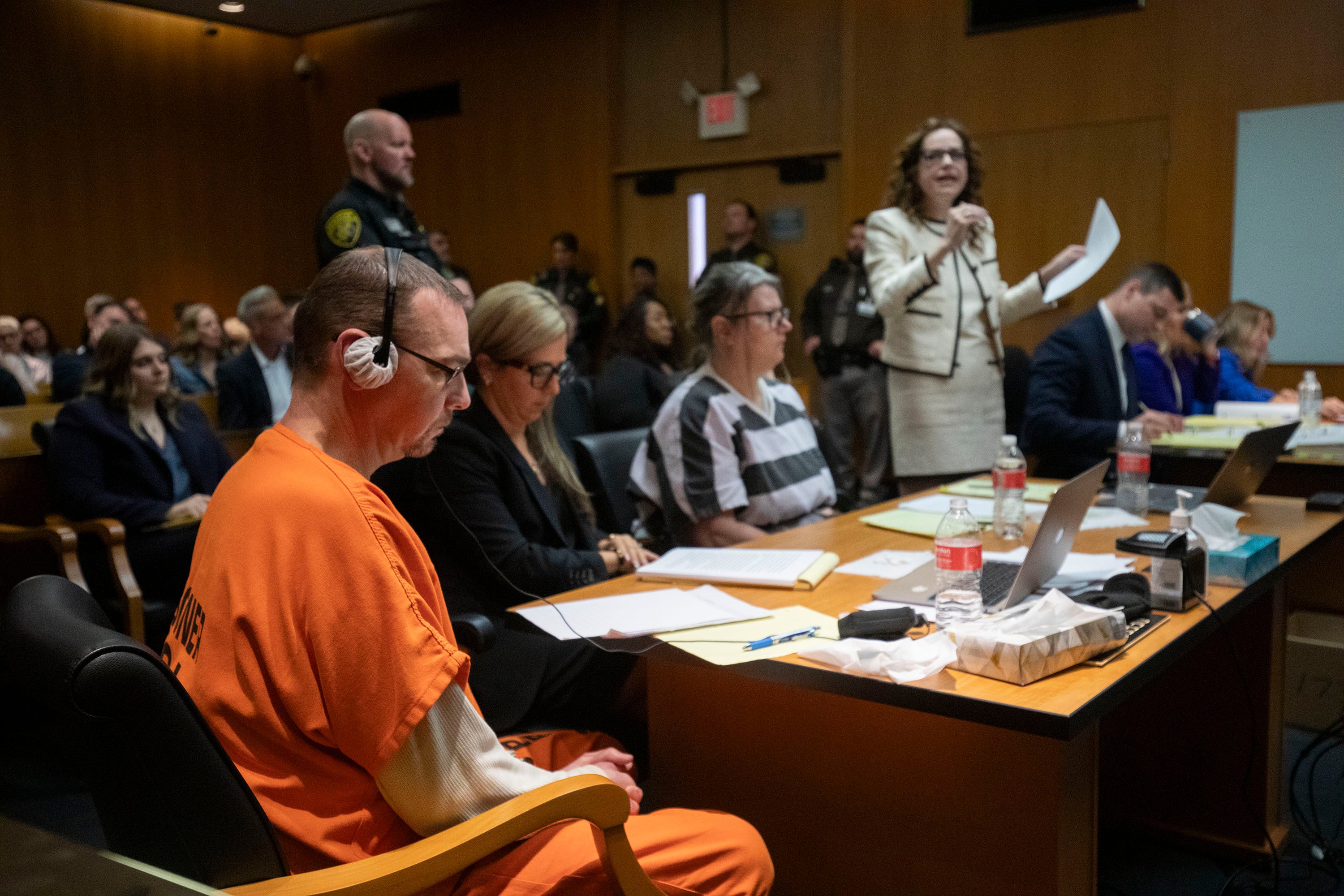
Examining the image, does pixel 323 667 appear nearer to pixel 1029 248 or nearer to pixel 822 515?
pixel 822 515

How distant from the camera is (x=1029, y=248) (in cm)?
629

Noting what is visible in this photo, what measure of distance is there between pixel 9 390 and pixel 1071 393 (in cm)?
504

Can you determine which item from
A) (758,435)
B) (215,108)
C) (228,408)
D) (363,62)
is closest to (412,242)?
(758,435)

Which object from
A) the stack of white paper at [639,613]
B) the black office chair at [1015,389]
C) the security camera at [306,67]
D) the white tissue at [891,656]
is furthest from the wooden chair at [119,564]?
the security camera at [306,67]

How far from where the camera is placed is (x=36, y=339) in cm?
831

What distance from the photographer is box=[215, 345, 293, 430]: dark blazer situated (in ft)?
16.2

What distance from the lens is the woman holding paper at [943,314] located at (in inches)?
125

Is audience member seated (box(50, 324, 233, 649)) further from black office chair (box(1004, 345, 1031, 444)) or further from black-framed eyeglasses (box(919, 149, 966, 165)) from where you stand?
black office chair (box(1004, 345, 1031, 444))

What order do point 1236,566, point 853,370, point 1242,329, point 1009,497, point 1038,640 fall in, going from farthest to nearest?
1. point 853,370
2. point 1242,329
3. point 1009,497
4. point 1236,566
5. point 1038,640

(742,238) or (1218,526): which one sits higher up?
(742,238)

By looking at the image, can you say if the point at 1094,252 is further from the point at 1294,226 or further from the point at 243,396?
the point at 243,396

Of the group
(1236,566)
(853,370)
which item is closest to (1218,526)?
(1236,566)

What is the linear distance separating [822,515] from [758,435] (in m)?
0.29

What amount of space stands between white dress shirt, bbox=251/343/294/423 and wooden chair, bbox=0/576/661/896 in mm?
4048
